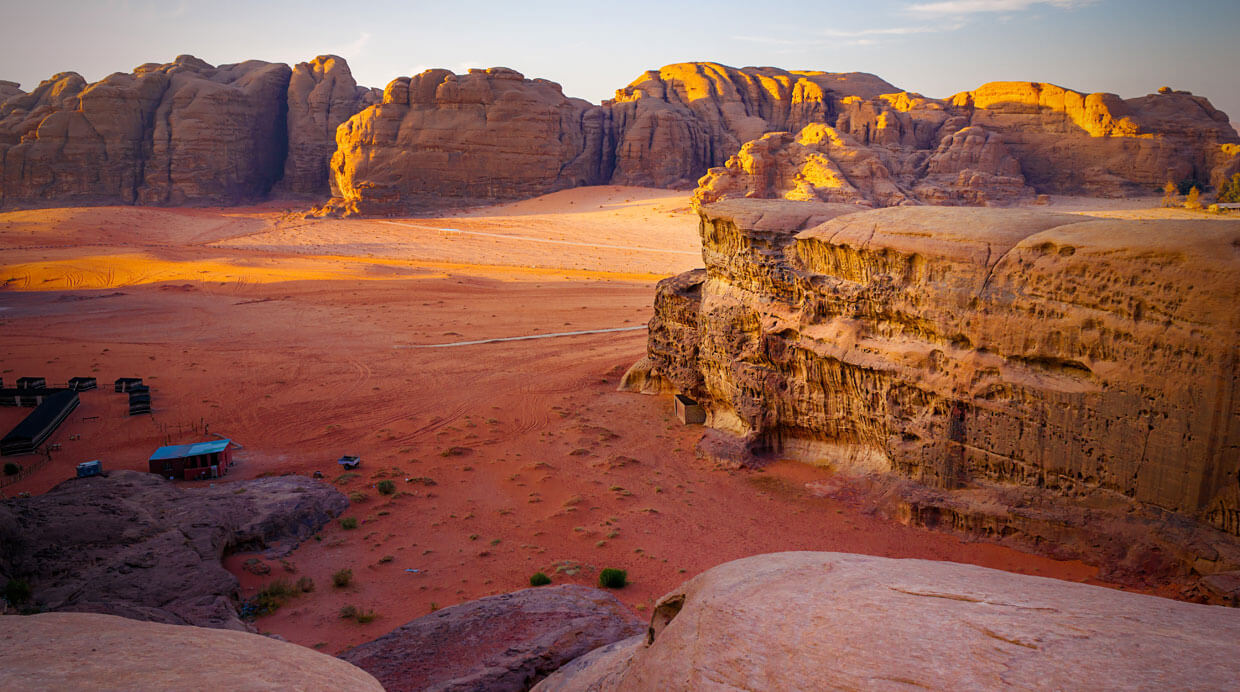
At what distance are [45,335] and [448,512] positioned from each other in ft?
59.4

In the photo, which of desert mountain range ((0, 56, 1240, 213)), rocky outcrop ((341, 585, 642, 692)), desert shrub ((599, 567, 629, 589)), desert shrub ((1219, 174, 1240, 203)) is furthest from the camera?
desert mountain range ((0, 56, 1240, 213))

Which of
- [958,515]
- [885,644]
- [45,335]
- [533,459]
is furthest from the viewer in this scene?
[45,335]

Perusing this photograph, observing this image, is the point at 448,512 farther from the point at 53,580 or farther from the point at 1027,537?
the point at 1027,537

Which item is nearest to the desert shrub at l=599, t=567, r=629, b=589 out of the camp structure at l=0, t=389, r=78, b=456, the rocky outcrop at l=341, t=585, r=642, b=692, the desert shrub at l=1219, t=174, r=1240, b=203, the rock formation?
the rocky outcrop at l=341, t=585, r=642, b=692

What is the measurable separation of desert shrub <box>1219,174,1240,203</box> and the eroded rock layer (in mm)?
39543

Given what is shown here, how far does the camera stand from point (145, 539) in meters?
8.10

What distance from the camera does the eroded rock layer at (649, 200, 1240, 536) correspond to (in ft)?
22.5

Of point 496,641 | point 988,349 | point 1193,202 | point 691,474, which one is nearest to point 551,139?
point 1193,202

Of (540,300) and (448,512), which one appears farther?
(540,300)

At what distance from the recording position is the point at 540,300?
26.6 meters

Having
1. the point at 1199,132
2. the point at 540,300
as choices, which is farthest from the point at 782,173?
the point at 1199,132

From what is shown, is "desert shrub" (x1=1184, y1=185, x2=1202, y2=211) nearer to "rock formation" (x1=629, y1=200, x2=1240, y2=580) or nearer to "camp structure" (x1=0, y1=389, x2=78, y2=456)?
"rock formation" (x1=629, y1=200, x2=1240, y2=580)

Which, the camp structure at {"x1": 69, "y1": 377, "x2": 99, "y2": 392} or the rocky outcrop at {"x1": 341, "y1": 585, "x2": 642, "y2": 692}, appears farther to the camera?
the camp structure at {"x1": 69, "y1": 377, "x2": 99, "y2": 392}

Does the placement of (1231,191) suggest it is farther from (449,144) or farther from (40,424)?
(40,424)
